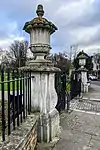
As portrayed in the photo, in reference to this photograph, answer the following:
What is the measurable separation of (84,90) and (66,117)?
736 cm

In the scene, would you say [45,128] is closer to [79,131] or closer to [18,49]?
[79,131]

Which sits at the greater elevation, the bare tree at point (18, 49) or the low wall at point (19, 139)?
the bare tree at point (18, 49)

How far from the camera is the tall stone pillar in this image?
406 centimetres

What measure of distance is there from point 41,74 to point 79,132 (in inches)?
75.6

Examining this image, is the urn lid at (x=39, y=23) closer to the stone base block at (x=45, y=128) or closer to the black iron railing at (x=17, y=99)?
the black iron railing at (x=17, y=99)

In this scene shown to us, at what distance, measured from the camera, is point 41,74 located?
405 centimetres

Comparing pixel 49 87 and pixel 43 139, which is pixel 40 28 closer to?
pixel 49 87

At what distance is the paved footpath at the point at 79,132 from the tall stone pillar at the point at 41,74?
414 mm

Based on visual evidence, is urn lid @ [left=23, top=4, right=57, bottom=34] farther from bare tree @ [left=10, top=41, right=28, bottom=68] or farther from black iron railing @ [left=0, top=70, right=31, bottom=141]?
bare tree @ [left=10, top=41, right=28, bottom=68]

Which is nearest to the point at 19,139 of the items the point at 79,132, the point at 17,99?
the point at 17,99

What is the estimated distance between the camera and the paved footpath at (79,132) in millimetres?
4059

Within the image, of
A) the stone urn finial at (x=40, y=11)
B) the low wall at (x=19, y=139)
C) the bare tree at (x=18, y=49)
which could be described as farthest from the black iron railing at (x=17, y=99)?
the bare tree at (x=18, y=49)

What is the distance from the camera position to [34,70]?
4.04 metres

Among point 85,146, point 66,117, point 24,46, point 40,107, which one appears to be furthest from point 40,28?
point 24,46
